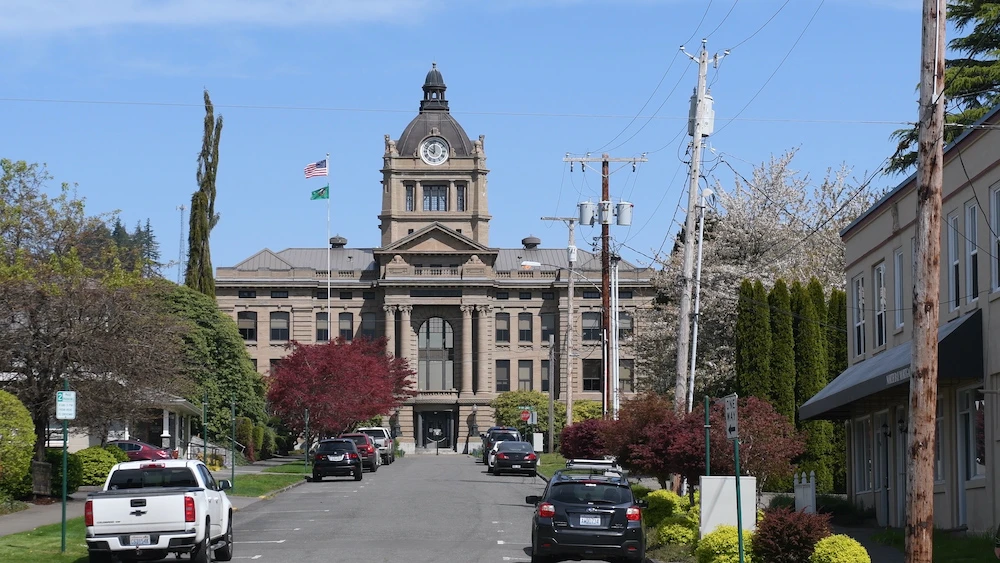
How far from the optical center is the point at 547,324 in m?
114

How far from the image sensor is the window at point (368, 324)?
373 ft

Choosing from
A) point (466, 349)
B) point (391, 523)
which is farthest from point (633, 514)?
point (466, 349)

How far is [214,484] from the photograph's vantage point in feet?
73.7

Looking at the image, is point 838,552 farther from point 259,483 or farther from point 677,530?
point 259,483

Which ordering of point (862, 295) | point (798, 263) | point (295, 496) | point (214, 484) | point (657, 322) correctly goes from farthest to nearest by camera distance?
point (657, 322), point (798, 263), point (295, 496), point (862, 295), point (214, 484)

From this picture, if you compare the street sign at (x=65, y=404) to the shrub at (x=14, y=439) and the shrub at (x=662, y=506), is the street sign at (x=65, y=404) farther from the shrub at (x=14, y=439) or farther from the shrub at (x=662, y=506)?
the shrub at (x=662, y=506)

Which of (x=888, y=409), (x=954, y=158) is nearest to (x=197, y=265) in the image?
(x=888, y=409)

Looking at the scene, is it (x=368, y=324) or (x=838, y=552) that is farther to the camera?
(x=368, y=324)

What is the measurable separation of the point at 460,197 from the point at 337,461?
230 ft

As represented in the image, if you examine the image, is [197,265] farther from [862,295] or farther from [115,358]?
[862,295]

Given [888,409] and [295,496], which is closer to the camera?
[888,409]

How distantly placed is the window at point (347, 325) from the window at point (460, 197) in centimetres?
1304

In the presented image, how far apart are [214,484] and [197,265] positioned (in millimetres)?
54402

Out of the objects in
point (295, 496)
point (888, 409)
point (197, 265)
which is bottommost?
point (295, 496)
